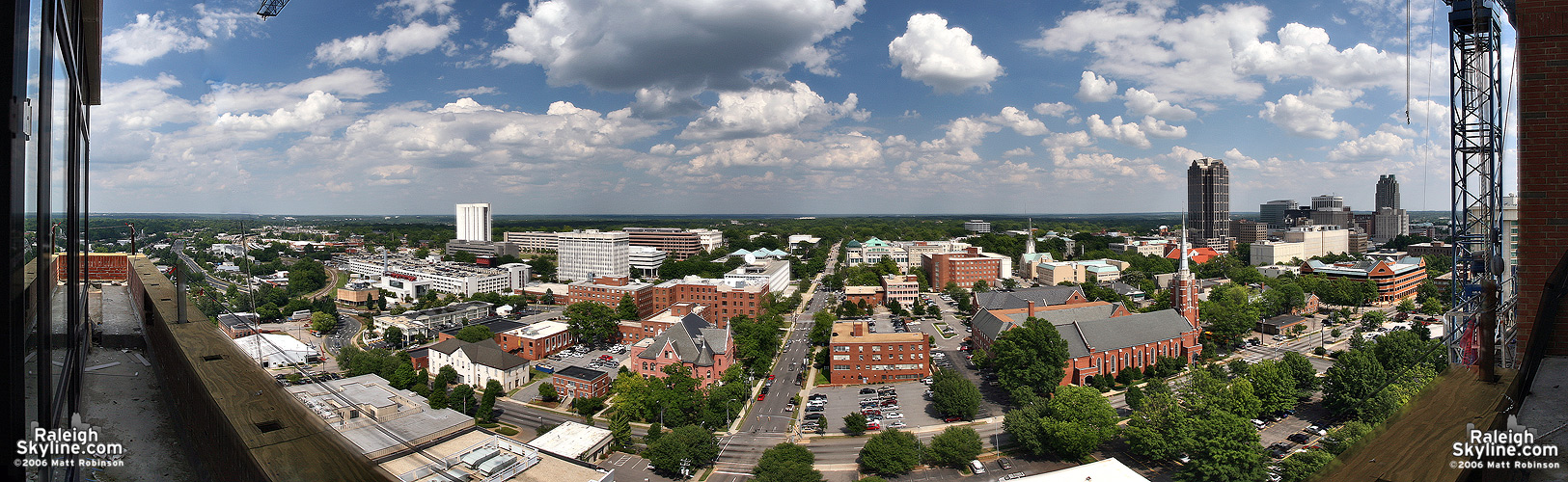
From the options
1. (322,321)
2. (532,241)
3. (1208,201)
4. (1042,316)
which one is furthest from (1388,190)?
(532,241)

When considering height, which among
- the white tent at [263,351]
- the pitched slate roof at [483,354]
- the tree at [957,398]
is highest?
the white tent at [263,351]

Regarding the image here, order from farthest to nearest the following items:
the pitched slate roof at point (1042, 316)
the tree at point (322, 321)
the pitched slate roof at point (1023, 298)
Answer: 1. the pitched slate roof at point (1023, 298)
2. the pitched slate roof at point (1042, 316)
3. the tree at point (322, 321)

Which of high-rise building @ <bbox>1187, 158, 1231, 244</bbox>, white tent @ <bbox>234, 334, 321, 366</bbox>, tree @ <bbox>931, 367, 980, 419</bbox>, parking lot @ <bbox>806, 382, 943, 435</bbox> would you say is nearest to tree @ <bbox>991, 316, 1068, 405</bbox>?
tree @ <bbox>931, 367, 980, 419</bbox>

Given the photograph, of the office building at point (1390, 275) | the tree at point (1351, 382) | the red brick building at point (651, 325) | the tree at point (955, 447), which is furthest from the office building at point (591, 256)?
the office building at point (1390, 275)

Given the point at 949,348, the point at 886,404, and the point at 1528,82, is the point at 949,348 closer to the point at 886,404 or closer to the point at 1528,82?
the point at 886,404

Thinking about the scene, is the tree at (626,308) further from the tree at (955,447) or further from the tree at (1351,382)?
the tree at (1351,382)

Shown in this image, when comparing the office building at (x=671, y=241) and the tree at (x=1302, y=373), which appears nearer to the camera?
the tree at (x=1302, y=373)

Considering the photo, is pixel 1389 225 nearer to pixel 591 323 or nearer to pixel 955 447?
pixel 955 447

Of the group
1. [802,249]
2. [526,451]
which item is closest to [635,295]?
[526,451]
